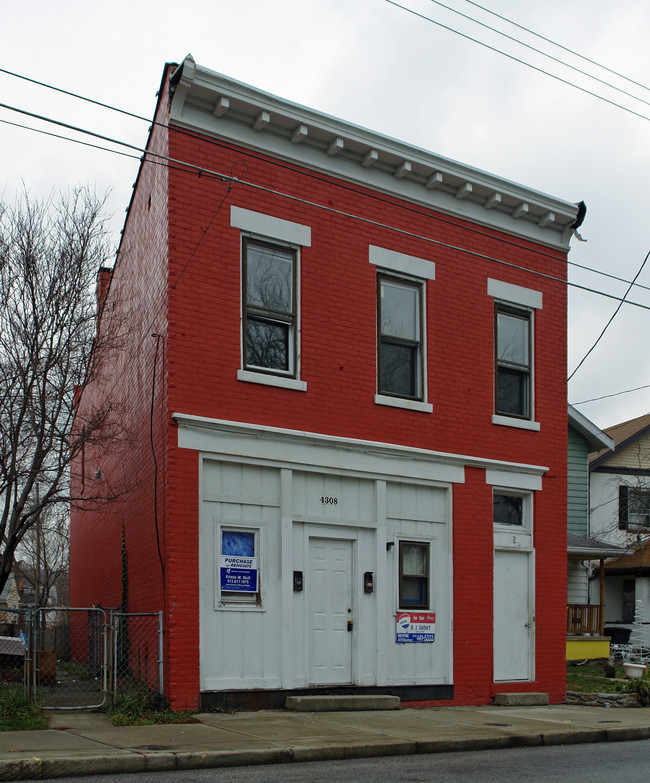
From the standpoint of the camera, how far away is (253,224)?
43.8 ft

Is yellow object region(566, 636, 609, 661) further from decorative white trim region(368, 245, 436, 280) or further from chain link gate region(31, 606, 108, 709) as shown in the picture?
decorative white trim region(368, 245, 436, 280)

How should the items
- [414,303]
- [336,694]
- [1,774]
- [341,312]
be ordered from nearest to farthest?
[1,774] → [336,694] → [341,312] → [414,303]

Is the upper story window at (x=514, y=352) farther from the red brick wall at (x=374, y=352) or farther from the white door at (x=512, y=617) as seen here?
the white door at (x=512, y=617)

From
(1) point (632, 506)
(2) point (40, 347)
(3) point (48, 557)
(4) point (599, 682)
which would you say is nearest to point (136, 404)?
(2) point (40, 347)

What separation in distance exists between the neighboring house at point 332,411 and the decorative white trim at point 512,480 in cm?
4

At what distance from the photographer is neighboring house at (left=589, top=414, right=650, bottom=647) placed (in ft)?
104

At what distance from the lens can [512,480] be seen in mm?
15953

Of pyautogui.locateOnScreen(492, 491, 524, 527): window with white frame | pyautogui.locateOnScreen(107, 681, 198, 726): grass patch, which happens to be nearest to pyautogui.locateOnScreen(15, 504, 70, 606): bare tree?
pyautogui.locateOnScreen(492, 491, 524, 527): window with white frame

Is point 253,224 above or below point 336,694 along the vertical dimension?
above

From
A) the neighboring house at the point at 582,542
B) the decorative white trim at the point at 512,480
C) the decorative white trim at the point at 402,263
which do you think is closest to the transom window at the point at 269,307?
the decorative white trim at the point at 402,263

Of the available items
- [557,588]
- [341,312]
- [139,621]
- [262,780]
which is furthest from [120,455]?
[262,780]

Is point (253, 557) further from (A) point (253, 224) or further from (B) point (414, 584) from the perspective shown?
(A) point (253, 224)

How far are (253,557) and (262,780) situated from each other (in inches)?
193

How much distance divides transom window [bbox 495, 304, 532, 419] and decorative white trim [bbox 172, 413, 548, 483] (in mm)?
1109
